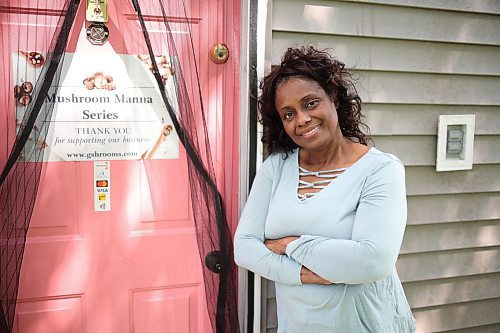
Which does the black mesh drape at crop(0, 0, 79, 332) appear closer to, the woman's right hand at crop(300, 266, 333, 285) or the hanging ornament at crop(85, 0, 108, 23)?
the hanging ornament at crop(85, 0, 108, 23)

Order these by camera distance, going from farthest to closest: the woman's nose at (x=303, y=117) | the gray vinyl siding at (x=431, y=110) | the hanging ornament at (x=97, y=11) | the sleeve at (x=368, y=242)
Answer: the gray vinyl siding at (x=431, y=110) < the hanging ornament at (x=97, y=11) < the woman's nose at (x=303, y=117) < the sleeve at (x=368, y=242)

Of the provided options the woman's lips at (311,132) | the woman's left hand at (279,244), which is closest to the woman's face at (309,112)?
the woman's lips at (311,132)

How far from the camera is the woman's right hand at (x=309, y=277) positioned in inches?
62.4

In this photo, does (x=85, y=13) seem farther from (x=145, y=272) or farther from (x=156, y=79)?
(x=145, y=272)

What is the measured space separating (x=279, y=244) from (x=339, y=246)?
0.79 feet

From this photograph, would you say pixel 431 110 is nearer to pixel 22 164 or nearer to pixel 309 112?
pixel 309 112

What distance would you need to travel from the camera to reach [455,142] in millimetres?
2336

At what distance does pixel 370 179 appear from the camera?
1580mm

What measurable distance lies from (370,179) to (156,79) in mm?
877

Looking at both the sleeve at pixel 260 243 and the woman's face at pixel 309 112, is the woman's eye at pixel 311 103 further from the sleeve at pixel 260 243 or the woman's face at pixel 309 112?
the sleeve at pixel 260 243

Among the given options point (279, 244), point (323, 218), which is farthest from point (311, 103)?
point (279, 244)

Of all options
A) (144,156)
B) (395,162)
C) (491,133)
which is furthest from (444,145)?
(144,156)

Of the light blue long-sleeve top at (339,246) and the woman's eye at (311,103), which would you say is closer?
the light blue long-sleeve top at (339,246)

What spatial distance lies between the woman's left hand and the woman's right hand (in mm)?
98
